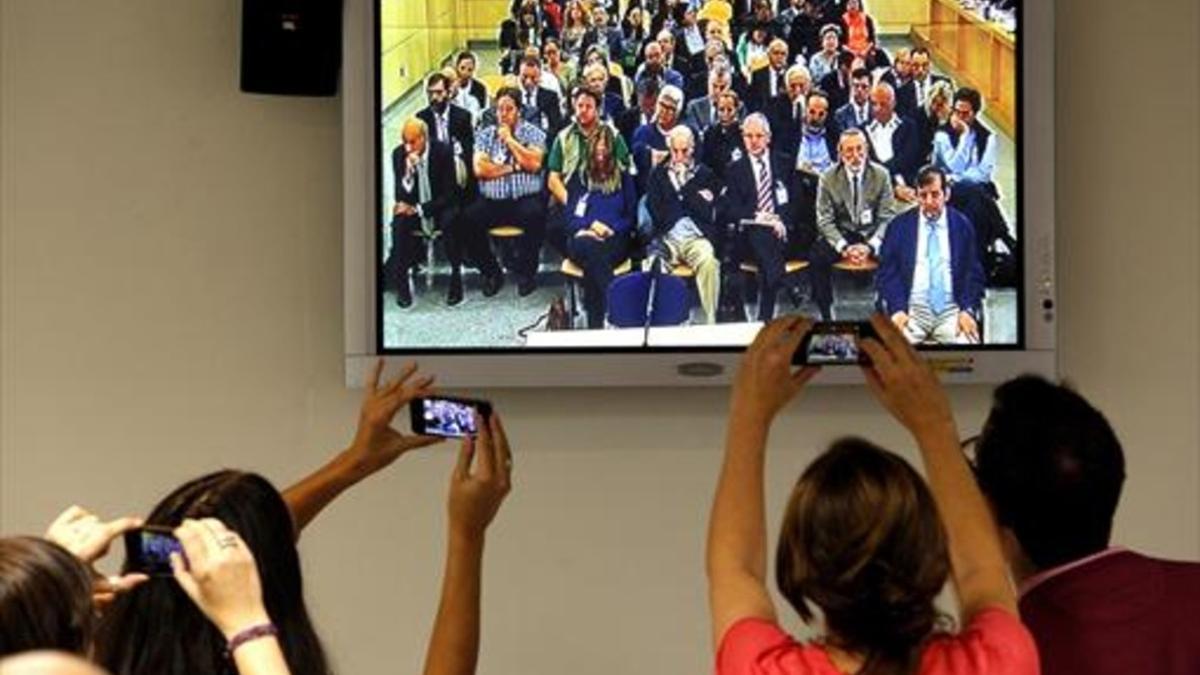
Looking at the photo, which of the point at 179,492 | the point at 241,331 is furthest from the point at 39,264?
the point at 179,492

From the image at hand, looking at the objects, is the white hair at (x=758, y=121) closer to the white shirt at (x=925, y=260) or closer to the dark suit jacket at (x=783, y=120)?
the dark suit jacket at (x=783, y=120)

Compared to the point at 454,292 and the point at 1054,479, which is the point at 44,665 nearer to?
the point at 1054,479

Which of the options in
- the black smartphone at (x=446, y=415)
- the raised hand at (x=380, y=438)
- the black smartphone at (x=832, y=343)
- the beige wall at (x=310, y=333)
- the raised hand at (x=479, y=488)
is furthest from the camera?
the beige wall at (x=310, y=333)

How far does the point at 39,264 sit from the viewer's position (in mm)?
3990

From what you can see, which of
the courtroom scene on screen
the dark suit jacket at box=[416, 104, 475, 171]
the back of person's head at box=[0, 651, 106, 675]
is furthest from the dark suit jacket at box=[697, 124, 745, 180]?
the back of person's head at box=[0, 651, 106, 675]

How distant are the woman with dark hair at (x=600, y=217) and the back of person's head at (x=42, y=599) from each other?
2.23 m

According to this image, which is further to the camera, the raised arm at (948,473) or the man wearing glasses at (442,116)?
the man wearing glasses at (442,116)

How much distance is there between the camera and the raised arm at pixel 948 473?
2125mm

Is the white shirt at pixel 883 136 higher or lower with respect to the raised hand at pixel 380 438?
higher

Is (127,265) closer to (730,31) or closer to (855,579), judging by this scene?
(730,31)

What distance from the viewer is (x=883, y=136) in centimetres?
392

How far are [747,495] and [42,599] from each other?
83 cm

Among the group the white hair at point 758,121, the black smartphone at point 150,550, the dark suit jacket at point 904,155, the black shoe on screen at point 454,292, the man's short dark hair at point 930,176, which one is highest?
the white hair at point 758,121

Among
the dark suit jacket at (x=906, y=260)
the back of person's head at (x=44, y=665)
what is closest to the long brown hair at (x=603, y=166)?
the dark suit jacket at (x=906, y=260)
